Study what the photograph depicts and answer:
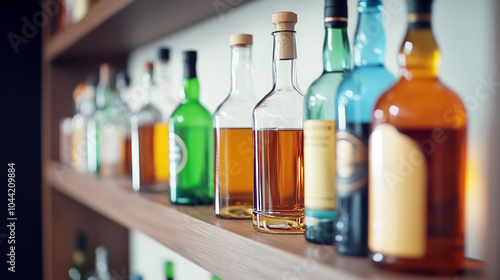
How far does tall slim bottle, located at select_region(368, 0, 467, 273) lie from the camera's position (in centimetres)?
45

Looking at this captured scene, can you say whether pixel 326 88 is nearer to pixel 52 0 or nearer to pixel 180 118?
pixel 180 118

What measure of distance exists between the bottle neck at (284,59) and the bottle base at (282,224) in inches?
7.0

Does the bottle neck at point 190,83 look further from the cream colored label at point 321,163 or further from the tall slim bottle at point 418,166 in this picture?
the tall slim bottle at point 418,166

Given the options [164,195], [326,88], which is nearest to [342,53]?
[326,88]

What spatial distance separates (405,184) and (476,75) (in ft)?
0.67

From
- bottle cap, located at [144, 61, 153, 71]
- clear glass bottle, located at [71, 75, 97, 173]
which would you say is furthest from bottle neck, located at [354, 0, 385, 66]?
clear glass bottle, located at [71, 75, 97, 173]

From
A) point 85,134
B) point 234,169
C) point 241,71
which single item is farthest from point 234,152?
point 85,134

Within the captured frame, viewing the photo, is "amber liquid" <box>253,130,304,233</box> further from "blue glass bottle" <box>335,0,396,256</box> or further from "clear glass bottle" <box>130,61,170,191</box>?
"clear glass bottle" <box>130,61,170,191</box>

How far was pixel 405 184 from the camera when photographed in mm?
454

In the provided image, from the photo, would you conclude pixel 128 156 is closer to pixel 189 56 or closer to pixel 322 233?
pixel 189 56

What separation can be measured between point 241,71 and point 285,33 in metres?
0.20

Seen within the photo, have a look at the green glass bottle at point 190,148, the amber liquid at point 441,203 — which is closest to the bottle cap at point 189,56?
the green glass bottle at point 190,148

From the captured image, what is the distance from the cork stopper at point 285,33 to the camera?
665 mm

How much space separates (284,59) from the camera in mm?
688
